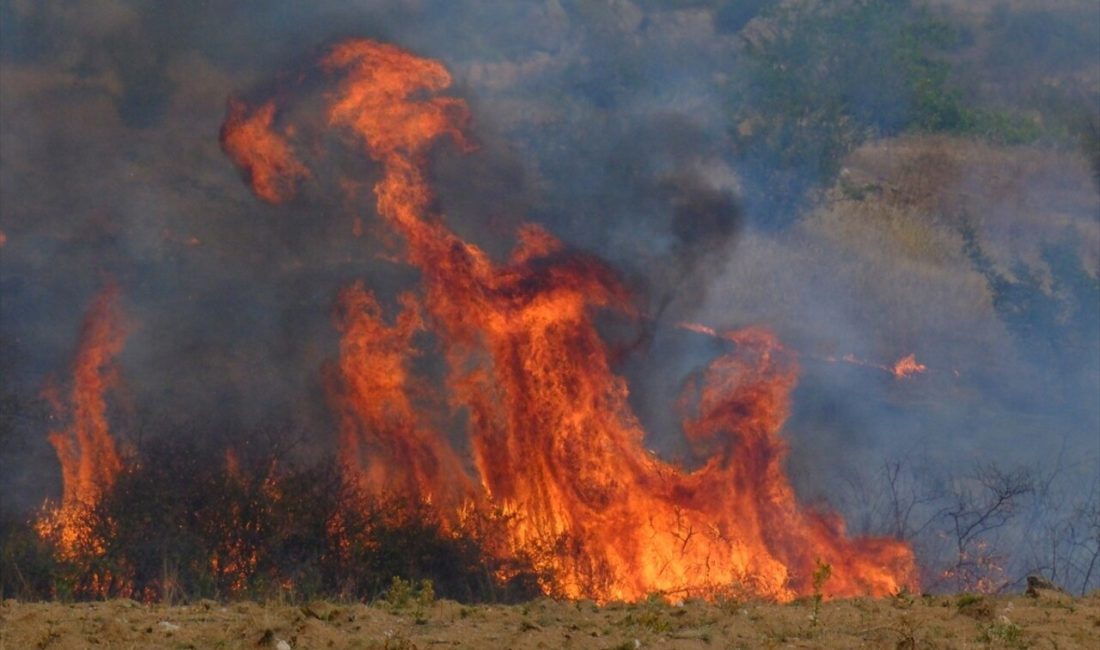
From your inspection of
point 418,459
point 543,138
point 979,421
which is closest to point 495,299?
point 418,459

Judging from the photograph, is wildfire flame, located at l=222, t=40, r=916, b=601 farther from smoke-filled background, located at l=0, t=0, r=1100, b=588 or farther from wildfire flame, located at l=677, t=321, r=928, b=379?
wildfire flame, located at l=677, t=321, r=928, b=379

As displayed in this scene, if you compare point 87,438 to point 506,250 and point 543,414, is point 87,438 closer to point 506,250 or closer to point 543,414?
point 506,250

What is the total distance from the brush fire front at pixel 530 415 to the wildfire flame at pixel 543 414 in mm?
23

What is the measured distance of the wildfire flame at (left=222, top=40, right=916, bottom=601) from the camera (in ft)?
47.9

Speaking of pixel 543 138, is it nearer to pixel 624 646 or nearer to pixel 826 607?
pixel 826 607

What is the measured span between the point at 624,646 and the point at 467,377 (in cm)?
866

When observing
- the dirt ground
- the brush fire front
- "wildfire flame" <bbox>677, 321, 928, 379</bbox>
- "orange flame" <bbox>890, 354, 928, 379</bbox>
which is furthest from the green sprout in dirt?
"orange flame" <bbox>890, 354, 928, 379</bbox>

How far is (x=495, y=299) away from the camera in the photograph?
53.3 ft

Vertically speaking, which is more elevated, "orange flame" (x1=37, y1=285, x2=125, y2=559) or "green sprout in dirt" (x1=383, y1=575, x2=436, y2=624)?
"orange flame" (x1=37, y1=285, x2=125, y2=559)

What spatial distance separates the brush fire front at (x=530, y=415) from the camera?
575 inches

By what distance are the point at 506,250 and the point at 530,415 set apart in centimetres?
244

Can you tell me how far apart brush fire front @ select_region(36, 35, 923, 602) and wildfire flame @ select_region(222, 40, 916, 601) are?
0.08ft

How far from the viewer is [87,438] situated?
17.3 metres

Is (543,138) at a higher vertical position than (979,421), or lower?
higher
